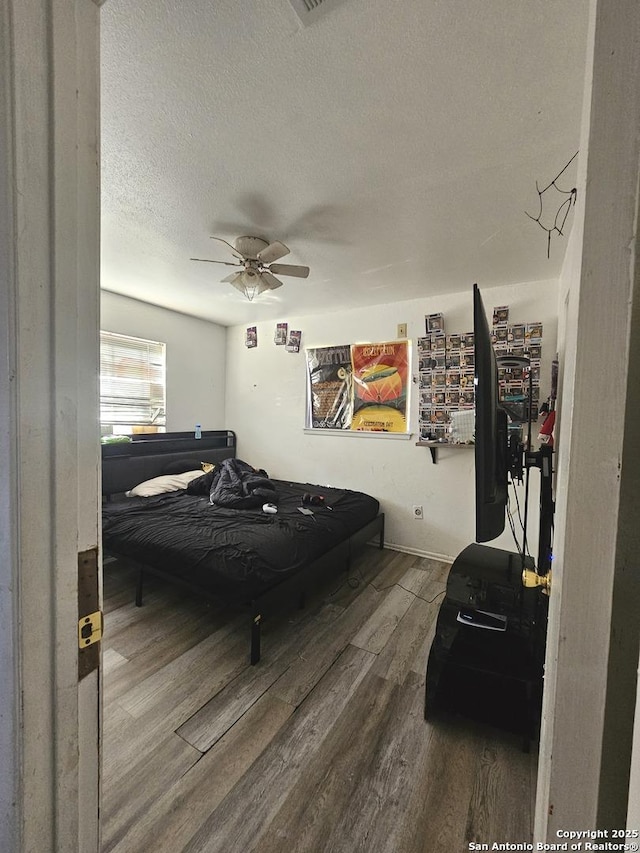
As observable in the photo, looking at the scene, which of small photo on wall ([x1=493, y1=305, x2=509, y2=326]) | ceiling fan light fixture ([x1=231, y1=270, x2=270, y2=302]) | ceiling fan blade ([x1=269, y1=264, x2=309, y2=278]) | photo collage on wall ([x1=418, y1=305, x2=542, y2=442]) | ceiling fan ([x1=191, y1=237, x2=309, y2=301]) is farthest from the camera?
small photo on wall ([x1=493, y1=305, x2=509, y2=326])

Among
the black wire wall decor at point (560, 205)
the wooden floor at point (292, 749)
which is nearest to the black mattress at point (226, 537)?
the wooden floor at point (292, 749)

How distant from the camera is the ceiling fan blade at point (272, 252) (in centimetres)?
200

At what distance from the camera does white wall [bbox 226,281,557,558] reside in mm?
2988

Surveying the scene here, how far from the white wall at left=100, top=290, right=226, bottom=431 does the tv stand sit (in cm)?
363

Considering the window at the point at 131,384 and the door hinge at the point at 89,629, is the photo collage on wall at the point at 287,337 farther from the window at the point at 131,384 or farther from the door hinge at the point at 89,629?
the door hinge at the point at 89,629

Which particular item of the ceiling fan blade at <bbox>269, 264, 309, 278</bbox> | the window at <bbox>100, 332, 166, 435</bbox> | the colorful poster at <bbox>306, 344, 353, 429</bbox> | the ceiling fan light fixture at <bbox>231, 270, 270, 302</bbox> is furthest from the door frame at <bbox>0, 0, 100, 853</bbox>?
the window at <bbox>100, 332, 166, 435</bbox>

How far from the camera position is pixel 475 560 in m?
2.03

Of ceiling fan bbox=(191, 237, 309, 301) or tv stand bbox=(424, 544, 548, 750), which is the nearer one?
tv stand bbox=(424, 544, 548, 750)

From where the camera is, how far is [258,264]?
2283 mm

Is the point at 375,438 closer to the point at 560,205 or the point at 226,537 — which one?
the point at 226,537

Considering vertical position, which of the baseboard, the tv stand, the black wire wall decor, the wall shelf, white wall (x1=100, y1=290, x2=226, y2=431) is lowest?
the baseboard

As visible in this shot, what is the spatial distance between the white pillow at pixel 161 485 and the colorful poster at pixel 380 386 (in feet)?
6.21

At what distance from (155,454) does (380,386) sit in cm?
261

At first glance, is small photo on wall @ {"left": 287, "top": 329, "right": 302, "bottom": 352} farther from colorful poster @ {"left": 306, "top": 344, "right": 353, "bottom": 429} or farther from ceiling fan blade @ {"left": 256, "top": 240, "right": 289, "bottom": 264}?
ceiling fan blade @ {"left": 256, "top": 240, "right": 289, "bottom": 264}
